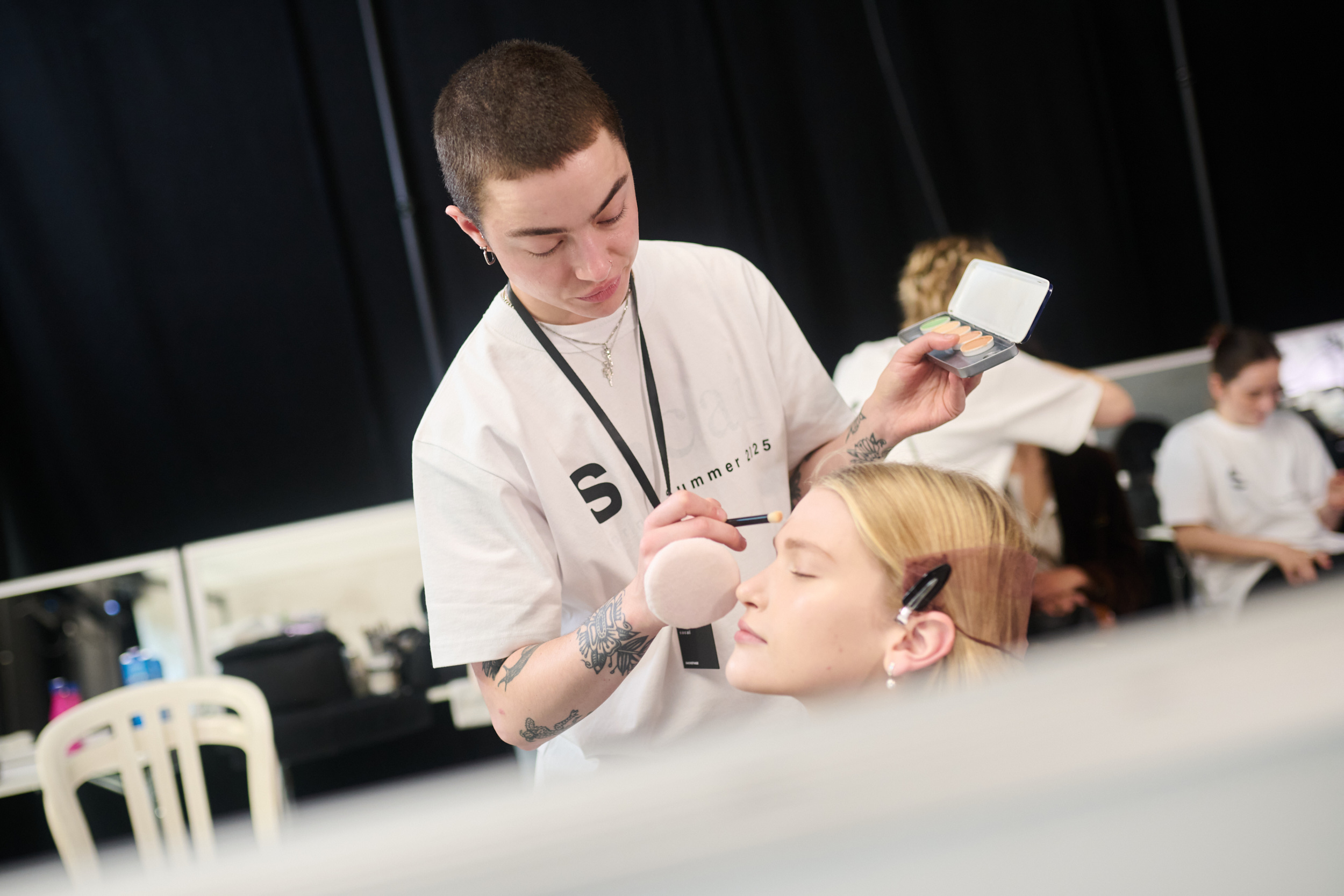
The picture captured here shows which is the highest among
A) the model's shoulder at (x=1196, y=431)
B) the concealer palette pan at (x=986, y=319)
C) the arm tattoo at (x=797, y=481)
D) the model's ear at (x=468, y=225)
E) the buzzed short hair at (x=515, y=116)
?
the buzzed short hair at (x=515, y=116)

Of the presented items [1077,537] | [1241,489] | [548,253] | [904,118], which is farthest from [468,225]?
[904,118]

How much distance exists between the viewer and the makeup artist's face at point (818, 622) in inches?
41.7

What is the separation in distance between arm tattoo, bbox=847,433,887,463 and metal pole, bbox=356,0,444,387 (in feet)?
7.93

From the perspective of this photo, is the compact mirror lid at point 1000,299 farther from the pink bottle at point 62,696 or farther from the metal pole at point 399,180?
the pink bottle at point 62,696

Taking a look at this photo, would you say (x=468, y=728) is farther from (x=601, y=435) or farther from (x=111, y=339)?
(x=601, y=435)

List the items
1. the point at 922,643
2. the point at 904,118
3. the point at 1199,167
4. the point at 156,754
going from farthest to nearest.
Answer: the point at 1199,167, the point at 904,118, the point at 156,754, the point at 922,643

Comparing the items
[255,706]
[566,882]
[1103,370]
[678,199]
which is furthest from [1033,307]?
[678,199]

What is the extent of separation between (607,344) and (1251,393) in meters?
2.36

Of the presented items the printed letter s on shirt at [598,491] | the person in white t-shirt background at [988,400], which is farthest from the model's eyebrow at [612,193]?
the person in white t-shirt background at [988,400]

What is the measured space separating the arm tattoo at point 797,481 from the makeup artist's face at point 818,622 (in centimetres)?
26

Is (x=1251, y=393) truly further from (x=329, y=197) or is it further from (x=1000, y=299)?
(x=329, y=197)

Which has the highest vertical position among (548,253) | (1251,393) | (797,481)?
(548,253)

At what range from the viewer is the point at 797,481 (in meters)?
1.39

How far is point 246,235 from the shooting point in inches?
130
